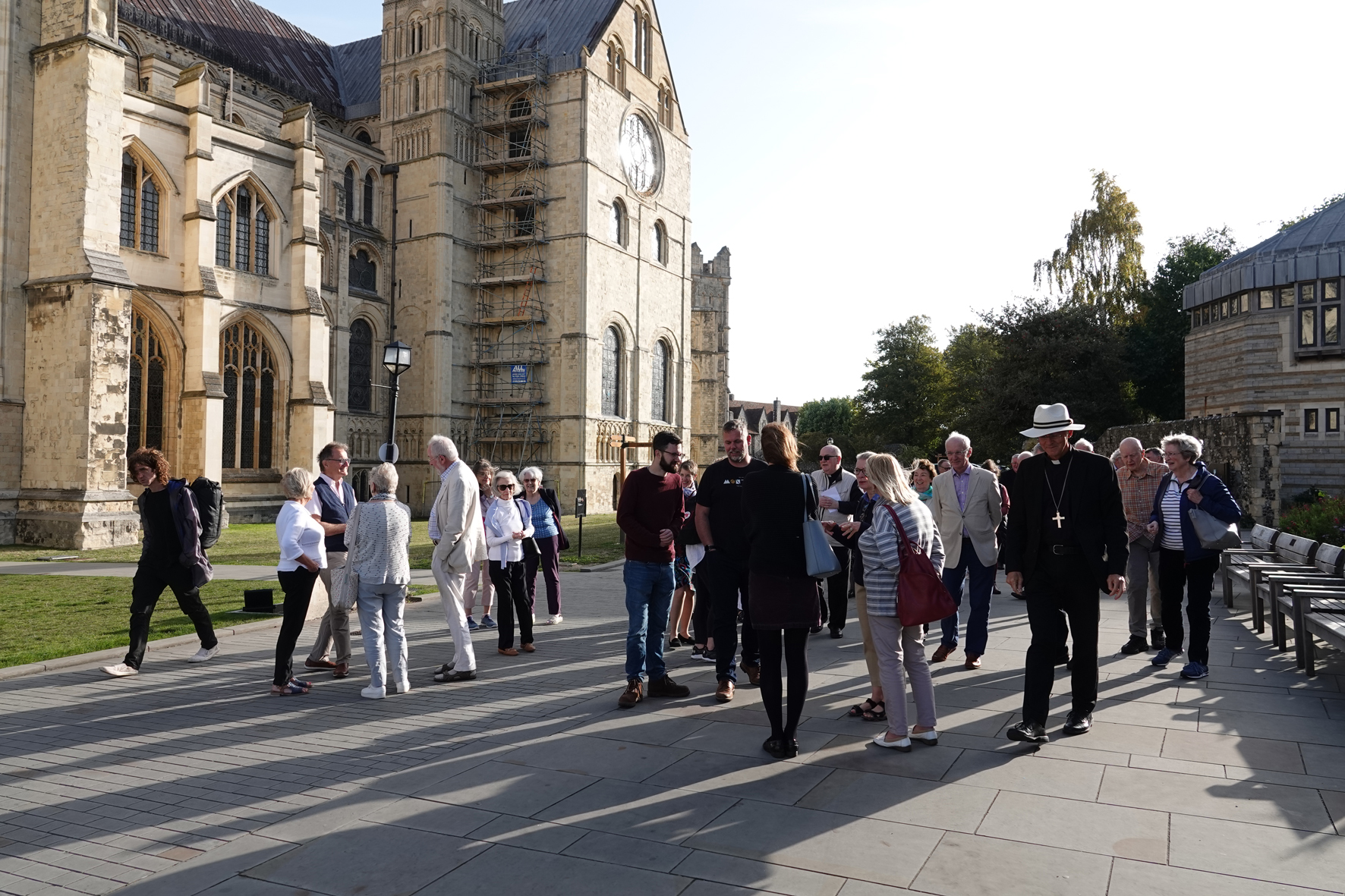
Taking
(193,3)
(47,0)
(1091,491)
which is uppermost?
(193,3)

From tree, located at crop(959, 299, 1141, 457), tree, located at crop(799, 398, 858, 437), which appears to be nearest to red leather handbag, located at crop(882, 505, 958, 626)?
tree, located at crop(959, 299, 1141, 457)

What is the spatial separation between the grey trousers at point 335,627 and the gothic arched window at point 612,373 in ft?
111

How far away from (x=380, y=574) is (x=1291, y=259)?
96.8ft

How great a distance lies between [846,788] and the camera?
4691mm

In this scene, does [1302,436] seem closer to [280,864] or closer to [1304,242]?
[1304,242]

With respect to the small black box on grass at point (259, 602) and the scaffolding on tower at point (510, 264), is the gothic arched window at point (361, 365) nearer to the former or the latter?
the scaffolding on tower at point (510, 264)

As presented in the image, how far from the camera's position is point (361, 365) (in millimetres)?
39062

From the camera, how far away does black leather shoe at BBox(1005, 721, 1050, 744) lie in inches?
213

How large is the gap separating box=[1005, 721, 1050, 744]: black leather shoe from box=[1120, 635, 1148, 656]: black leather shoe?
3369 millimetres

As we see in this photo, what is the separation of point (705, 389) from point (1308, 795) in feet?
179

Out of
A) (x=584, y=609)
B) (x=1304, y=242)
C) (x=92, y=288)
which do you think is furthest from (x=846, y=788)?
(x=1304, y=242)

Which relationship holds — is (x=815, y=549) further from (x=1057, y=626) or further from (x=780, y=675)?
(x=1057, y=626)

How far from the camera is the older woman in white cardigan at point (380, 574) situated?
6809 mm

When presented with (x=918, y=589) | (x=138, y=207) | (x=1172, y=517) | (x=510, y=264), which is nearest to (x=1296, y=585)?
(x=1172, y=517)
